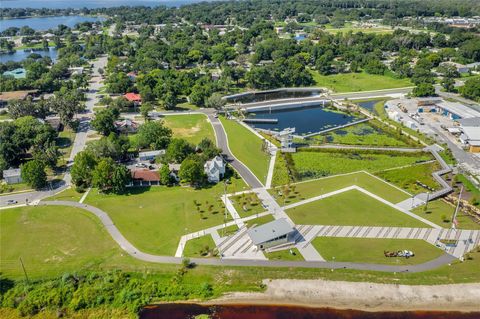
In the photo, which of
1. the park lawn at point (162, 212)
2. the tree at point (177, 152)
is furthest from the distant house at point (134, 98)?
the park lawn at point (162, 212)

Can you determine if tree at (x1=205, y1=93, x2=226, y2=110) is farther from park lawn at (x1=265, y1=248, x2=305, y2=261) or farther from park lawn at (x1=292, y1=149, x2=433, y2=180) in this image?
park lawn at (x1=265, y1=248, x2=305, y2=261)

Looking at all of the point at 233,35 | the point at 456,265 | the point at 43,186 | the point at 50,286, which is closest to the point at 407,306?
the point at 456,265


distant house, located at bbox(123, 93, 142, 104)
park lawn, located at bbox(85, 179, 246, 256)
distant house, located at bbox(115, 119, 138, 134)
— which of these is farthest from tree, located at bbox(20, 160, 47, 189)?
distant house, located at bbox(123, 93, 142, 104)

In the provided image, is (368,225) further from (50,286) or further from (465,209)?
(50,286)

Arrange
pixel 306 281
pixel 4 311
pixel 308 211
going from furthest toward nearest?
pixel 308 211
pixel 306 281
pixel 4 311

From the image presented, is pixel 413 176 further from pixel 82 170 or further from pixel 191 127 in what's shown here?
pixel 82 170

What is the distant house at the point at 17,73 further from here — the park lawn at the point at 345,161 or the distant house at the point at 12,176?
the park lawn at the point at 345,161
